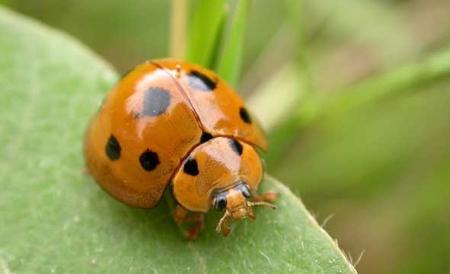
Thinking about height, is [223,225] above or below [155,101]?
Answer: below

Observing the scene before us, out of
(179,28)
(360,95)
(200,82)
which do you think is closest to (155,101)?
(200,82)


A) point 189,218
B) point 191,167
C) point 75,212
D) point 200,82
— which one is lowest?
point 75,212

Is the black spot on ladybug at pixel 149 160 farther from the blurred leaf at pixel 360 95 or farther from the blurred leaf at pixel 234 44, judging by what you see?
the blurred leaf at pixel 360 95

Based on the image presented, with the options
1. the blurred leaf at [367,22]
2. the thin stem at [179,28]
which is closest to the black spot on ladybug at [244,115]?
the thin stem at [179,28]

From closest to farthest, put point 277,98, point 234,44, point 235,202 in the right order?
point 235,202
point 234,44
point 277,98

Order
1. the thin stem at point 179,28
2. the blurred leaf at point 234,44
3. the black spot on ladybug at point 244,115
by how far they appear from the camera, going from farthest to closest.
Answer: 1. the thin stem at point 179,28
2. the blurred leaf at point 234,44
3. the black spot on ladybug at point 244,115

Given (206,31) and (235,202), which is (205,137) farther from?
(206,31)
